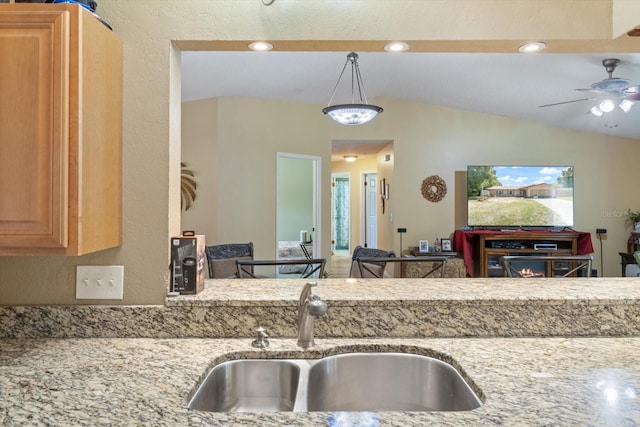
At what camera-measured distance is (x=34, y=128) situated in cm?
117

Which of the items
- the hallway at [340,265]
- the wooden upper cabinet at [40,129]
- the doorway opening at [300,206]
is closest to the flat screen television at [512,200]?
the doorway opening at [300,206]

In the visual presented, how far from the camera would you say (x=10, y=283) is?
149 cm

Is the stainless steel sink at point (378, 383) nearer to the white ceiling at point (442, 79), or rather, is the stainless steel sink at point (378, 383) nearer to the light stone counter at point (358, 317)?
the light stone counter at point (358, 317)

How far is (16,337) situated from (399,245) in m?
5.91

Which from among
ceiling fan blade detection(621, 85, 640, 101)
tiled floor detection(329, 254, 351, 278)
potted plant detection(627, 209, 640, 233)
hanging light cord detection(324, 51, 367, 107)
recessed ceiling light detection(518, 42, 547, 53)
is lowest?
tiled floor detection(329, 254, 351, 278)

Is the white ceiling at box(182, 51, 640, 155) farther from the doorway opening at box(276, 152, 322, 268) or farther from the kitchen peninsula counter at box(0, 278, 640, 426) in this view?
the kitchen peninsula counter at box(0, 278, 640, 426)

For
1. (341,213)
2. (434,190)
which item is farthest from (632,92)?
(341,213)

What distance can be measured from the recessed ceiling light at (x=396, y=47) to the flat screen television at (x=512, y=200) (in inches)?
209

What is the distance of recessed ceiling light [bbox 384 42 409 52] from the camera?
61.0 inches

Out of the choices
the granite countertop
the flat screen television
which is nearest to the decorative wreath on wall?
the flat screen television

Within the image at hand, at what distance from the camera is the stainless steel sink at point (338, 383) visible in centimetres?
130

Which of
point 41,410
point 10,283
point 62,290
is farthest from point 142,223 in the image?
point 41,410

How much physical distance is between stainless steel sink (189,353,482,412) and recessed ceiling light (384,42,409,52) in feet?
3.45

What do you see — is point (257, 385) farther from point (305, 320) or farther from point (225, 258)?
point (225, 258)
